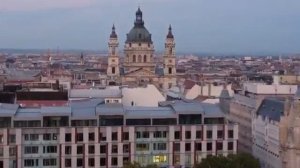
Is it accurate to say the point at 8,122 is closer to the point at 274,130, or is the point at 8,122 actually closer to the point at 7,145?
the point at 7,145

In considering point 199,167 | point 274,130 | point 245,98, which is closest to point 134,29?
point 245,98

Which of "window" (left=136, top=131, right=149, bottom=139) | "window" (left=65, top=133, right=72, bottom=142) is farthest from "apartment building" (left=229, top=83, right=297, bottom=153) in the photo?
"window" (left=65, top=133, right=72, bottom=142)

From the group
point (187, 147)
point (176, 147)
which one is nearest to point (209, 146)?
point (187, 147)

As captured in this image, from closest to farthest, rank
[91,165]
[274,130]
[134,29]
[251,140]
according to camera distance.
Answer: [91,165], [274,130], [251,140], [134,29]

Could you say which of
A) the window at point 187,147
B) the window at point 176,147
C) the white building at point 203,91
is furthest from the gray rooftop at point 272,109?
the white building at point 203,91

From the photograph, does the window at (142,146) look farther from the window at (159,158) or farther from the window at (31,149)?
the window at (31,149)

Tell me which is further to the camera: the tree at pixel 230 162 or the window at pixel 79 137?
the window at pixel 79 137

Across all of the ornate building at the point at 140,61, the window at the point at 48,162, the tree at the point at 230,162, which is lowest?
the window at the point at 48,162
